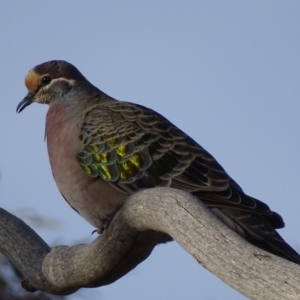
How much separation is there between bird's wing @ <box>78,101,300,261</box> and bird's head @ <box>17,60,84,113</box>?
16.3 inches

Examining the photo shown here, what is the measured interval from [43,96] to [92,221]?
1.12 metres

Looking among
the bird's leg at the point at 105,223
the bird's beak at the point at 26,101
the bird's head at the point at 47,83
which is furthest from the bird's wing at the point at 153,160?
the bird's beak at the point at 26,101

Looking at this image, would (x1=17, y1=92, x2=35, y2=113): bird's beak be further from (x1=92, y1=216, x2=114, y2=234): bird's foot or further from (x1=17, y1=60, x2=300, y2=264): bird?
(x1=92, y1=216, x2=114, y2=234): bird's foot

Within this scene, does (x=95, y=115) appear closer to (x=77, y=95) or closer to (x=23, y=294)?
(x=77, y=95)

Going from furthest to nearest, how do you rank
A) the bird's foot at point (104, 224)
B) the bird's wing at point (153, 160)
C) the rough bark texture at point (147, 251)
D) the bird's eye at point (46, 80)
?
1. the bird's eye at point (46, 80)
2. the bird's foot at point (104, 224)
3. the bird's wing at point (153, 160)
4. the rough bark texture at point (147, 251)

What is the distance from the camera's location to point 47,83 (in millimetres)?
7105

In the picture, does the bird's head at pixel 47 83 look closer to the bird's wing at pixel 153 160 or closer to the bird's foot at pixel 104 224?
the bird's wing at pixel 153 160

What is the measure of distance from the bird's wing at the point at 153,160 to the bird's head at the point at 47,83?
1.36ft

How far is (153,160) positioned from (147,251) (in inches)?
47.8

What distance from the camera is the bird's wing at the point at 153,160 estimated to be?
606 centimetres

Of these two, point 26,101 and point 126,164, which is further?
point 26,101

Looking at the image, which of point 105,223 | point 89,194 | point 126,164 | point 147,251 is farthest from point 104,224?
point 147,251

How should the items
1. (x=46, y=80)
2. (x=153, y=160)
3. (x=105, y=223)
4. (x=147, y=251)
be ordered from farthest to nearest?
(x=46, y=80), (x=153, y=160), (x=105, y=223), (x=147, y=251)

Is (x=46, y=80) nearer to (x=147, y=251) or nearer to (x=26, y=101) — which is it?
(x=26, y=101)
